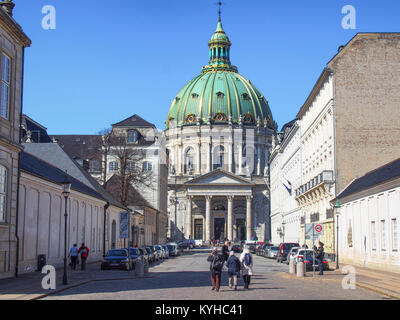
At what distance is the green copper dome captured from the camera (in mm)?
148000

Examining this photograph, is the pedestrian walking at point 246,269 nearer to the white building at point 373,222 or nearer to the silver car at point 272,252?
the white building at point 373,222

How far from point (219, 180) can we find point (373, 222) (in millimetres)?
94326

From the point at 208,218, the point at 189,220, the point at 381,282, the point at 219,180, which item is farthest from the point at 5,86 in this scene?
the point at 189,220

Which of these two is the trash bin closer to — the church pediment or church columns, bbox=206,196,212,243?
church columns, bbox=206,196,212,243

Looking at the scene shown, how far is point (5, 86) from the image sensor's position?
25.1 m

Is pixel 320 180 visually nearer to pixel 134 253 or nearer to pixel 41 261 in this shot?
pixel 134 253

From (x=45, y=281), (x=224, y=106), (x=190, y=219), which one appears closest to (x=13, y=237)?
(x=45, y=281)

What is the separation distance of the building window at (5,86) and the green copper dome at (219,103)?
121606mm

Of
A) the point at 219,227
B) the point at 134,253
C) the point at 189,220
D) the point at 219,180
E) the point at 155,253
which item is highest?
the point at 219,180

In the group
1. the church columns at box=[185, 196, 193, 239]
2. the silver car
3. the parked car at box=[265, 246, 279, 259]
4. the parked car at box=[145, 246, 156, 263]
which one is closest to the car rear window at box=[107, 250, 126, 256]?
the parked car at box=[145, 246, 156, 263]

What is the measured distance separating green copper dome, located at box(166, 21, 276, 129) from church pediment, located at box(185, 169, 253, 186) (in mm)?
20739

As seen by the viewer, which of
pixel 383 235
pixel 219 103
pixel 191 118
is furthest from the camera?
pixel 191 118
